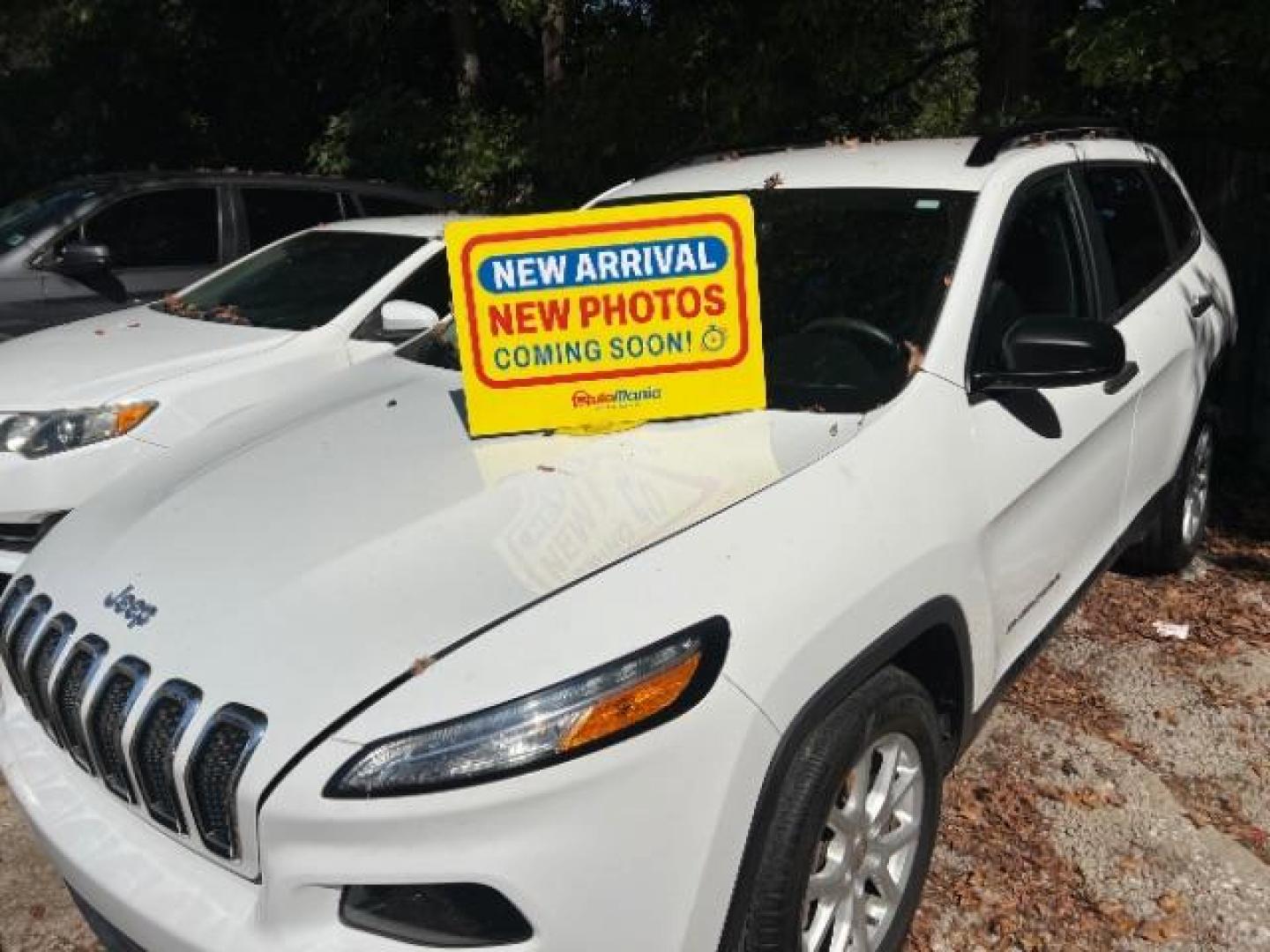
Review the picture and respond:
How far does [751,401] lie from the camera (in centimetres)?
271

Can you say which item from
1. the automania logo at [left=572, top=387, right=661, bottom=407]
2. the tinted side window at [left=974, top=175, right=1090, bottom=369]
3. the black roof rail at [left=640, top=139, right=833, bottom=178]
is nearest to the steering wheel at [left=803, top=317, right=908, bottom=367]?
the tinted side window at [left=974, top=175, right=1090, bottom=369]

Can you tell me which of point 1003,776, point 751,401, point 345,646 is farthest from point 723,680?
point 1003,776

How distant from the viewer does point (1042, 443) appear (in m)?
2.80

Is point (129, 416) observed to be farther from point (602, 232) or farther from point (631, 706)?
point (631, 706)

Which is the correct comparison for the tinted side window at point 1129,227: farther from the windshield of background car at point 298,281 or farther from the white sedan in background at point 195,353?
the windshield of background car at point 298,281

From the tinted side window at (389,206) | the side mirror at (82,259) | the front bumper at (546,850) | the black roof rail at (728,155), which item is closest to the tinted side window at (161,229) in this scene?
the side mirror at (82,259)

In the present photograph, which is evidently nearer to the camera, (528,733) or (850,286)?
(528,733)

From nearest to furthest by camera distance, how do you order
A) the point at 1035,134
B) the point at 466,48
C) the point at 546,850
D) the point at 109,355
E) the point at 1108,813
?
the point at 546,850
the point at 1108,813
the point at 1035,134
the point at 109,355
the point at 466,48

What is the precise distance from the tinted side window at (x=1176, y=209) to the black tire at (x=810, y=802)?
2727 mm

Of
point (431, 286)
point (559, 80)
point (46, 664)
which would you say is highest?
point (559, 80)

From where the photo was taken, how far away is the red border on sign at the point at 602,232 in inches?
109

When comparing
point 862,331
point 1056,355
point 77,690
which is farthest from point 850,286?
point 77,690

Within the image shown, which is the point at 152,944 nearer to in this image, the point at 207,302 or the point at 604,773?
the point at 604,773

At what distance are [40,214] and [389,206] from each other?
2082 mm
